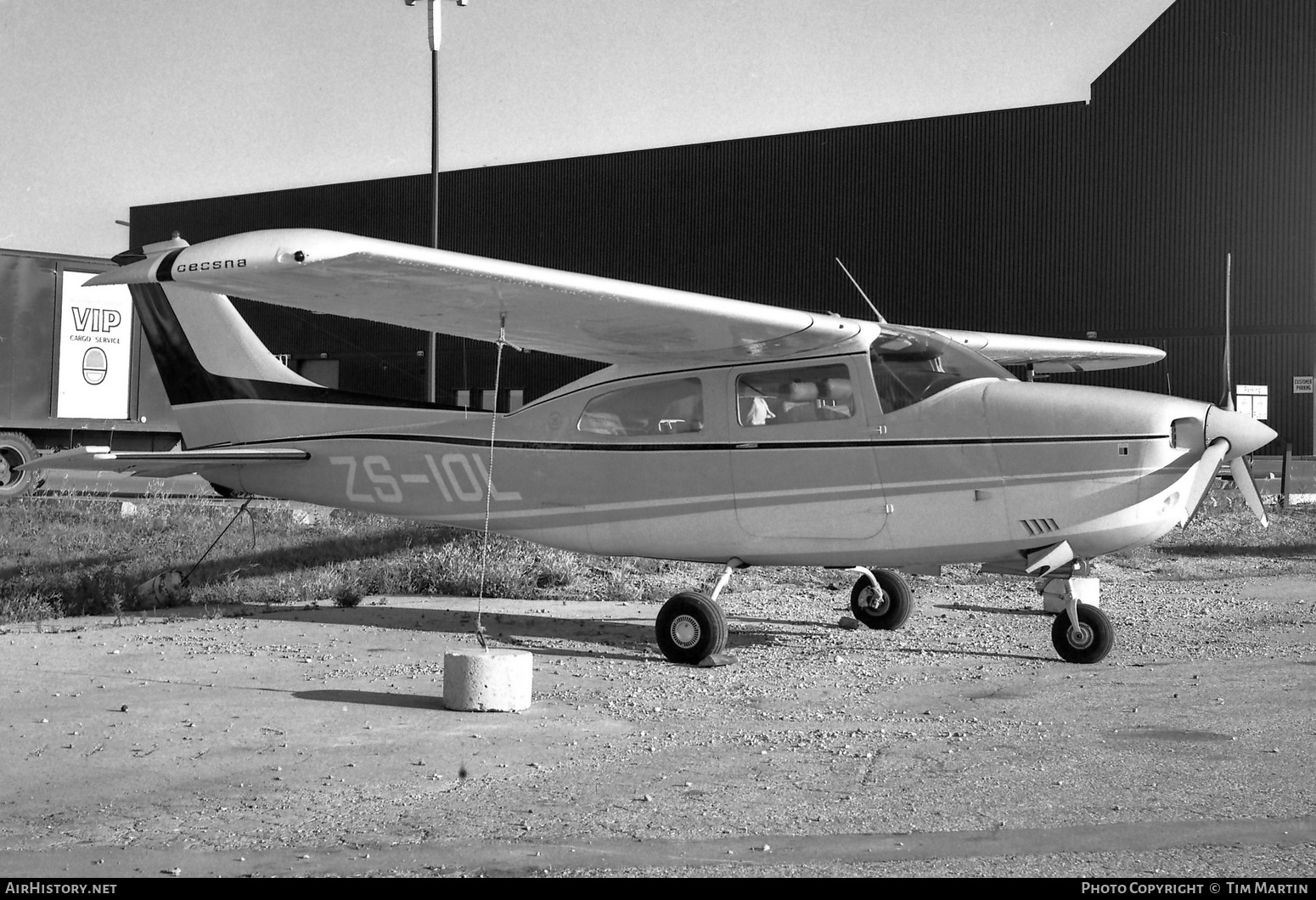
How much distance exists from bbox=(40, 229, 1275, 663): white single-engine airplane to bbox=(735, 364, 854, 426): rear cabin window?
0.05 feet

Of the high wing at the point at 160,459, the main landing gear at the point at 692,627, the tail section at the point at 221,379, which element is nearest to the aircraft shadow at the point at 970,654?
the main landing gear at the point at 692,627

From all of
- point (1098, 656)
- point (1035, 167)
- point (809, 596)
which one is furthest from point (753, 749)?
point (1035, 167)

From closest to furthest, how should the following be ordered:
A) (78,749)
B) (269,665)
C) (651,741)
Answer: (78,749) < (651,741) < (269,665)

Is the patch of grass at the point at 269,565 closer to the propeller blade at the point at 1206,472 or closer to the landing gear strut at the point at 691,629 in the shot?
the landing gear strut at the point at 691,629

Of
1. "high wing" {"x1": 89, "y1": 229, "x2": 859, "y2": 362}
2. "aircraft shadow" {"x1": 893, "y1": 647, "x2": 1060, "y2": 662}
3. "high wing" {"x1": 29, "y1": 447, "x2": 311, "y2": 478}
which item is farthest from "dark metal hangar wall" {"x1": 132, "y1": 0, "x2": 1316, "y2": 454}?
"high wing" {"x1": 29, "y1": 447, "x2": 311, "y2": 478}

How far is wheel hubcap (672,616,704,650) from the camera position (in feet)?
26.9

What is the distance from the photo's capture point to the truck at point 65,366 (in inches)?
816

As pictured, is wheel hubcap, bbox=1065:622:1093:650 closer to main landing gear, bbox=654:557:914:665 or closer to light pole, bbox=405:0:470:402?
main landing gear, bbox=654:557:914:665

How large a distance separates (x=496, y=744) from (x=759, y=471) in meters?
3.47

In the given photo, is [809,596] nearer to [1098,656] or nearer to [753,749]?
[1098,656]

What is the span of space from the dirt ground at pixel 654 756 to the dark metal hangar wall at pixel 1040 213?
2670 centimetres

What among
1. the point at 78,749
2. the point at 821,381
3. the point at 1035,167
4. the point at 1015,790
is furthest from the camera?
the point at 1035,167

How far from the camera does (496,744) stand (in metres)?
5.67

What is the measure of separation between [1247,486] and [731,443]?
3.42 metres
